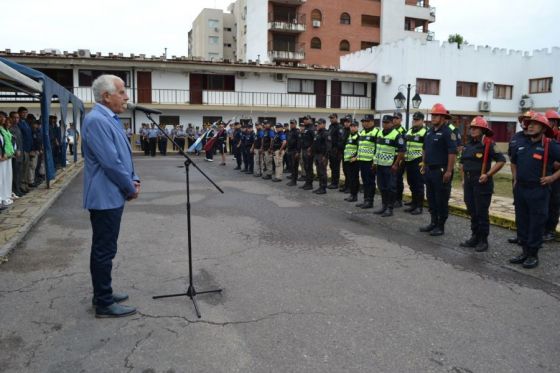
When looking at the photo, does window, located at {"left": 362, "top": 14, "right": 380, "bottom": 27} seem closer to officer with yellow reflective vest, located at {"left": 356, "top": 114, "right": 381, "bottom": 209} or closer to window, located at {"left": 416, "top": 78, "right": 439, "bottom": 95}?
window, located at {"left": 416, "top": 78, "right": 439, "bottom": 95}

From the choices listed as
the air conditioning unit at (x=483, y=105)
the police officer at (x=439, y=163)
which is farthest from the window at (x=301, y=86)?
the police officer at (x=439, y=163)

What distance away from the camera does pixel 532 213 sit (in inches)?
227

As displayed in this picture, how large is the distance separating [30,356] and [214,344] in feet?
4.40

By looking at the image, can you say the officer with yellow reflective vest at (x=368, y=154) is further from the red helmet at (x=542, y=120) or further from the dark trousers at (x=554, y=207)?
the red helmet at (x=542, y=120)

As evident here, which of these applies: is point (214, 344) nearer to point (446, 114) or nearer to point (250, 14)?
point (446, 114)

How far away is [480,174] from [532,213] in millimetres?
1025

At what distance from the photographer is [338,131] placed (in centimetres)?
1295

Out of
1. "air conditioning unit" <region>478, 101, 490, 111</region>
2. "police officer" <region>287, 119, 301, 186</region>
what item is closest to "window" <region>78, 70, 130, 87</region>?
"police officer" <region>287, 119, 301, 186</region>

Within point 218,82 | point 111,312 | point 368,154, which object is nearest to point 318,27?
Result: point 218,82

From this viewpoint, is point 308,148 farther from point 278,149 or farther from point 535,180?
point 535,180

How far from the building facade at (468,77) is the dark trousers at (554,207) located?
25.2 meters

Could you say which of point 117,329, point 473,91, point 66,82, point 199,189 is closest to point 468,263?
point 117,329

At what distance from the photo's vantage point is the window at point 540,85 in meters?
34.1

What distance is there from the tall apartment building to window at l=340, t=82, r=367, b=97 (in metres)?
13.1
